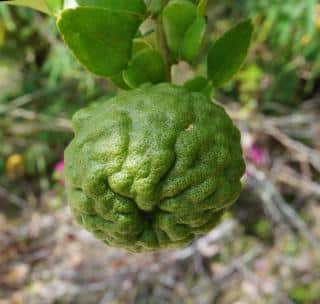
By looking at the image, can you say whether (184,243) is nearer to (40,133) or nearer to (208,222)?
(208,222)

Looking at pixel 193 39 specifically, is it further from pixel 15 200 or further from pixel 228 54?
pixel 15 200

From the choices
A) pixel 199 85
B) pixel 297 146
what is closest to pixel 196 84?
pixel 199 85

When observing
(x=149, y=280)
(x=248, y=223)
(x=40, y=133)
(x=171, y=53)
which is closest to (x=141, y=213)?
(x=171, y=53)

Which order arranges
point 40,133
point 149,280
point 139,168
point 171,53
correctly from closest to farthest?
point 139,168 < point 171,53 < point 149,280 < point 40,133

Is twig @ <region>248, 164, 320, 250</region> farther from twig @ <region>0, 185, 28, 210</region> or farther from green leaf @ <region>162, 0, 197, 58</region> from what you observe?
twig @ <region>0, 185, 28, 210</region>

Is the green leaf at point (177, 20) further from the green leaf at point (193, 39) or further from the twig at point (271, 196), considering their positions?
the twig at point (271, 196)

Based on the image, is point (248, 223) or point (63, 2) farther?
point (248, 223)

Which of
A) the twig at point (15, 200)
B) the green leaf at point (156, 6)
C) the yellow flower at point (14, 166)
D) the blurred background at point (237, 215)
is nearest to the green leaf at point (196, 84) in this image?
the green leaf at point (156, 6)
